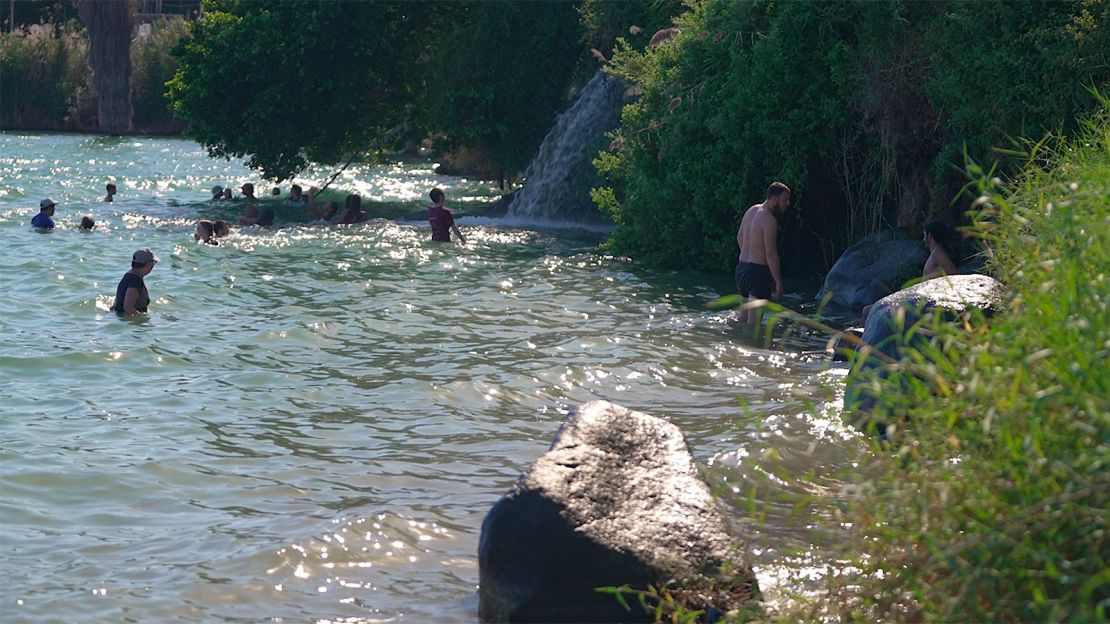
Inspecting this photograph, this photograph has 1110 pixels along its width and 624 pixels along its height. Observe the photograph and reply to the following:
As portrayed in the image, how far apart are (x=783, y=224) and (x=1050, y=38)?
5234mm

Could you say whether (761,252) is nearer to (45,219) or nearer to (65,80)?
(45,219)

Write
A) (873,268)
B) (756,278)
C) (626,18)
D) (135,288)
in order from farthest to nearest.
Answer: (626,18) → (873,268) → (135,288) → (756,278)

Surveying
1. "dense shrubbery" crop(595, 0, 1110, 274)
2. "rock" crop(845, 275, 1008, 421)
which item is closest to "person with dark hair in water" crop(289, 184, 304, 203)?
"dense shrubbery" crop(595, 0, 1110, 274)

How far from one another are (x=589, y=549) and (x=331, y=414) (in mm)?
4553

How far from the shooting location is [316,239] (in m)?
21.2

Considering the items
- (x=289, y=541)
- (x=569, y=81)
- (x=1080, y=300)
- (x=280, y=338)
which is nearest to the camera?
(x=1080, y=300)

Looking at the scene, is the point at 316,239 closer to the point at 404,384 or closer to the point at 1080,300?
the point at 404,384

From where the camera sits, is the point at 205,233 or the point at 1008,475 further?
the point at 205,233

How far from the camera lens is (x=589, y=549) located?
5555 mm

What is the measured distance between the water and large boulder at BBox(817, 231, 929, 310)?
1548mm

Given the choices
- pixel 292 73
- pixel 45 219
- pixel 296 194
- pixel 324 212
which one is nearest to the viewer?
pixel 45 219

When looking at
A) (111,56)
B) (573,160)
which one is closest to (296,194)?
(573,160)

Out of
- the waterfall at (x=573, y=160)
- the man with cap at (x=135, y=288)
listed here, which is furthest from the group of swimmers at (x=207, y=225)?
the waterfall at (x=573, y=160)

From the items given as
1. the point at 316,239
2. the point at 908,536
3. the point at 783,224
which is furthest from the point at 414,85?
the point at 908,536
